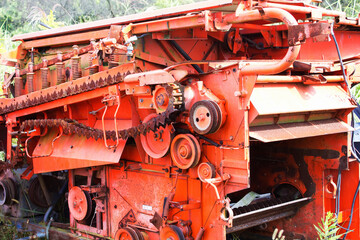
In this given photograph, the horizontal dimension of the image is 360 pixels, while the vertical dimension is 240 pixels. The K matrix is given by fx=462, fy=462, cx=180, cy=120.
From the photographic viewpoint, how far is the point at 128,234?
5.35 meters

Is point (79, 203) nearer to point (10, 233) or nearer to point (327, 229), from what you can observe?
point (10, 233)

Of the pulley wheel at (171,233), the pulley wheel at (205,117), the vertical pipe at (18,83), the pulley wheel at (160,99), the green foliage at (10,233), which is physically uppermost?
the vertical pipe at (18,83)

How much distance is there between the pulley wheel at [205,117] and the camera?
4359 millimetres

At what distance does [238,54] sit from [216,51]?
38 cm

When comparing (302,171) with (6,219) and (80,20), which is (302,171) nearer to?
(6,219)

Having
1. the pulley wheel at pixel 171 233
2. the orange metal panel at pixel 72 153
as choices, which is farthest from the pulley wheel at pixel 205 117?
the orange metal panel at pixel 72 153

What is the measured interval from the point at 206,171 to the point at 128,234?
4.55ft

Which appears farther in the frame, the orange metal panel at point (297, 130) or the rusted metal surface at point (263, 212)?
the rusted metal surface at point (263, 212)

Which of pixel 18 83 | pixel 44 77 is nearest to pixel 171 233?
pixel 44 77

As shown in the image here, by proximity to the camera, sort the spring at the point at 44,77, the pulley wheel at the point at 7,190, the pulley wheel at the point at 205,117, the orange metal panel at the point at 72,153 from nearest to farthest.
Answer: the pulley wheel at the point at 205,117 < the orange metal panel at the point at 72,153 < the spring at the point at 44,77 < the pulley wheel at the point at 7,190

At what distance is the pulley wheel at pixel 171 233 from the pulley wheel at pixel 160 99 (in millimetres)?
1239

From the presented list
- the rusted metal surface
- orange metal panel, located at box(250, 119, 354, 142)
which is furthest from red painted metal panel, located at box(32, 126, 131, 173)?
orange metal panel, located at box(250, 119, 354, 142)

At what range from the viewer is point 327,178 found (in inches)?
226

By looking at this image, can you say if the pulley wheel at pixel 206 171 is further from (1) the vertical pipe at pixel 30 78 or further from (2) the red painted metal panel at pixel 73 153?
(1) the vertical pipe at pixel 30 78
